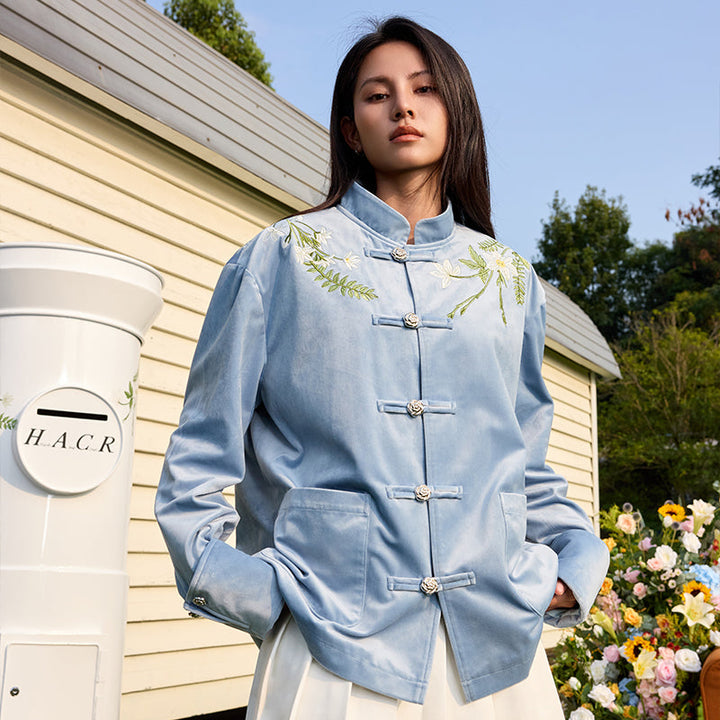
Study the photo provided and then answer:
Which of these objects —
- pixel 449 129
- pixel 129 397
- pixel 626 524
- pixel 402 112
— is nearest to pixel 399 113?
pixel 402 112

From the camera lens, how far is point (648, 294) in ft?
92.0

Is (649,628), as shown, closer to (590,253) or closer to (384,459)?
(384,459)

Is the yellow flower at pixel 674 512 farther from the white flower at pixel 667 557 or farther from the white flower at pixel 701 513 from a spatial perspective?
the white flower at pixel 667 557

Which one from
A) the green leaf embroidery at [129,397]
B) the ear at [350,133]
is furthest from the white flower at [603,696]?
the ear at [350,133]

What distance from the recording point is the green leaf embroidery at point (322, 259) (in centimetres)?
136

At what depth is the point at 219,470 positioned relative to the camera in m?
1.29

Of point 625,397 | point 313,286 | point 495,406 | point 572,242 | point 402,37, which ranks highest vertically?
point 572,242

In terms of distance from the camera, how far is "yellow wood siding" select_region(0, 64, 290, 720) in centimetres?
379

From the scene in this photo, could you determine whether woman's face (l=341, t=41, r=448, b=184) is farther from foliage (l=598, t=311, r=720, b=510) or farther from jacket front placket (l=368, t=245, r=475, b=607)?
foliage (l=598, t=311, r=720, b=510)

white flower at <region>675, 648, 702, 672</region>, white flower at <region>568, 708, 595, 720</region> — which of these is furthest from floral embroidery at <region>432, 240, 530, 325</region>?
white flower at <region>568, 708, 595, 720</region>

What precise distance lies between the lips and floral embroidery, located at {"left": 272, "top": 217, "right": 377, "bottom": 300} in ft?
0.68

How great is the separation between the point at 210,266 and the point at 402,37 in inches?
129

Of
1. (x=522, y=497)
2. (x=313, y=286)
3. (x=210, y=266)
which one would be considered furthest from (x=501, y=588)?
(x=210, y=266)

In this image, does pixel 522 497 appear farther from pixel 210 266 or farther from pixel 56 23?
pixel 210 266
